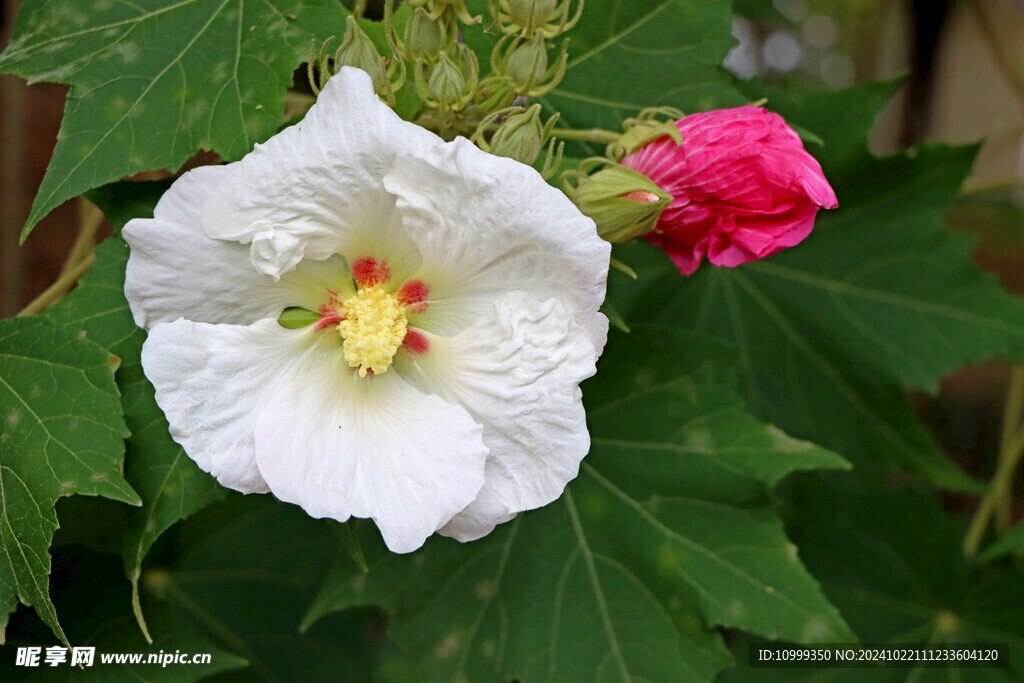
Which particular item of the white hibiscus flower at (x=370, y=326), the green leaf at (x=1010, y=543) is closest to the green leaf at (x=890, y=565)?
the green leaf at (x=1010, y=543)

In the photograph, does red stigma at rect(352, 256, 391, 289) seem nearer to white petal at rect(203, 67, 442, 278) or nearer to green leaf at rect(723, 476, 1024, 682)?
white petal at rect(203, 67, 442, 278)

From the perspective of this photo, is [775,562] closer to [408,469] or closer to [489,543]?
[489,543]

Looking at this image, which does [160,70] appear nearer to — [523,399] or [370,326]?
[370,326]

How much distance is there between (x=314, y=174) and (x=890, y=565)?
1236 mm

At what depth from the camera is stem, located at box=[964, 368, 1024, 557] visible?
1.51 m

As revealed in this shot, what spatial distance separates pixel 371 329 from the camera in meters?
0.74

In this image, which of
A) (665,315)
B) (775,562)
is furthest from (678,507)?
(665,315)

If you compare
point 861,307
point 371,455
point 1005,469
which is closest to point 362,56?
point 371,455

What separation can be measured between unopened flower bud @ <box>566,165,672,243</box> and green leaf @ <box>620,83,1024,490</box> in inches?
19.6

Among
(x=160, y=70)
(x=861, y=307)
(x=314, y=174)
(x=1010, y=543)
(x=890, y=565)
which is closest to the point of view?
(x=314, y=174)

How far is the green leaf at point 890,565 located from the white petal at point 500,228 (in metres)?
0.91

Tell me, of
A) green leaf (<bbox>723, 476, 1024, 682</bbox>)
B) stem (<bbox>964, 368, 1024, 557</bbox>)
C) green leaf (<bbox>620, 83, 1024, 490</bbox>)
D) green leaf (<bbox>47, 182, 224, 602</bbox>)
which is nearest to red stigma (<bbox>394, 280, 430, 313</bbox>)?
green leaf (<bbox>47, 182, 224, 602</bbox>)

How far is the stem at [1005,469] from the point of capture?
4.95 feet

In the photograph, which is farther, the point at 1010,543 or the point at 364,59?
the point at 1010,543
